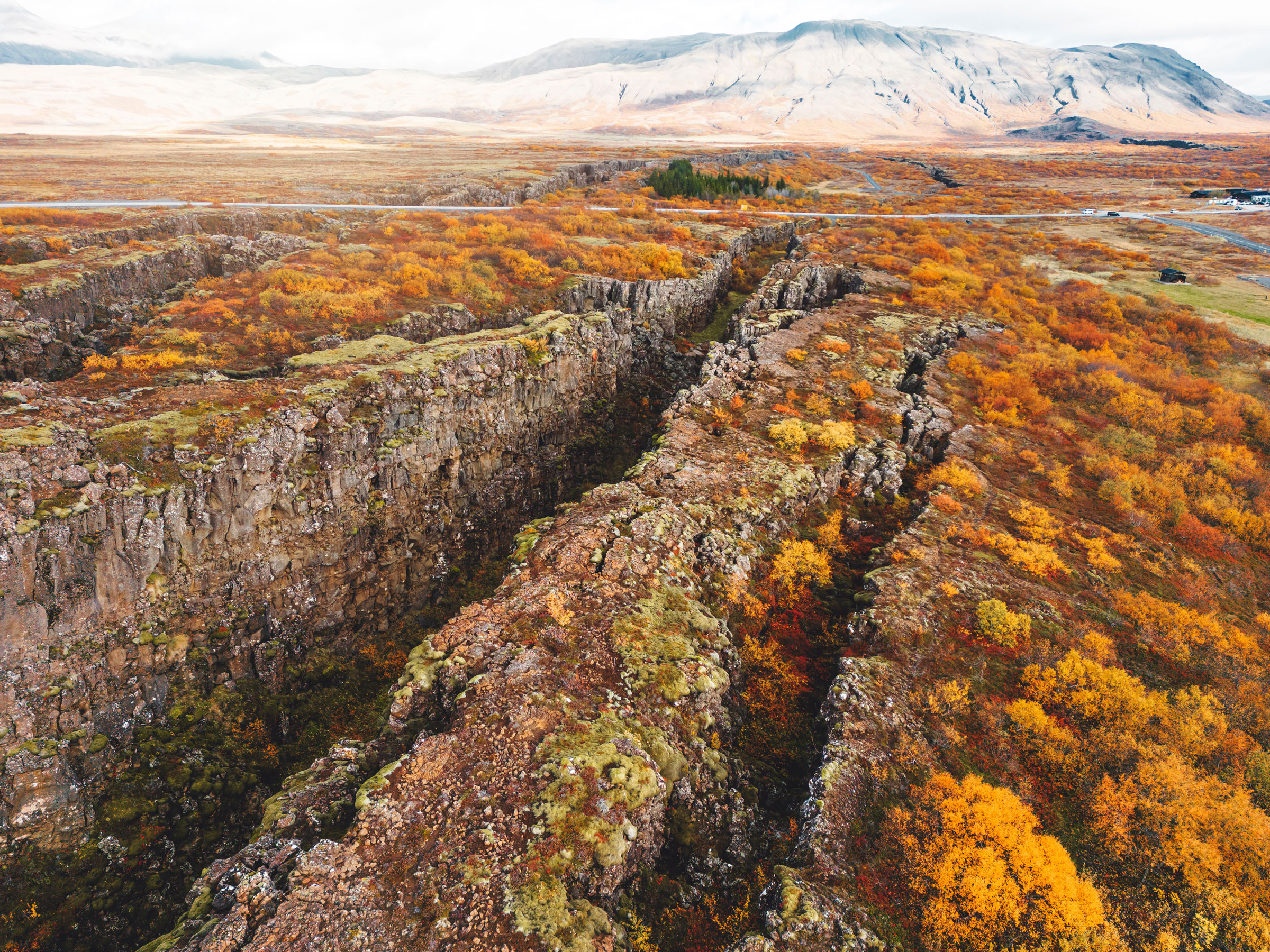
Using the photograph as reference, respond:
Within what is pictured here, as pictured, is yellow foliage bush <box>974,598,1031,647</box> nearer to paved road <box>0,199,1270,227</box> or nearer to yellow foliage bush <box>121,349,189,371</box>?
yellow foliage bush <box>121,349,189,371</box>

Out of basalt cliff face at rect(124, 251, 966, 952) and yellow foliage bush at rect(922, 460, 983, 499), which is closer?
basalt cliff face at rect(124, 251, 966, 952)

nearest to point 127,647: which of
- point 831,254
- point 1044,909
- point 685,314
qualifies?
point 1044,909

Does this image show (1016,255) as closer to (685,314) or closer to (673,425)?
(685,314)

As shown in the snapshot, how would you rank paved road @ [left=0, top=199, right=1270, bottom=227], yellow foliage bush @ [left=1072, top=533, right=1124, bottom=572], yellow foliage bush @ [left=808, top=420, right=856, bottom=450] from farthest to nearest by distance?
paved road @ [left=0, top=199, right=1270, bottom=227] → yellow foliage bush @ [left=808, top=420, right=856, bottom=450] → yellow foliage bush @ [left=1072, top=533, right=1124, bottom=572]

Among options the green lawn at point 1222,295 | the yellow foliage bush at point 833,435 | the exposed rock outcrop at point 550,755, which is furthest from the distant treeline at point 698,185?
the exposed rock outcrop at point 550,755

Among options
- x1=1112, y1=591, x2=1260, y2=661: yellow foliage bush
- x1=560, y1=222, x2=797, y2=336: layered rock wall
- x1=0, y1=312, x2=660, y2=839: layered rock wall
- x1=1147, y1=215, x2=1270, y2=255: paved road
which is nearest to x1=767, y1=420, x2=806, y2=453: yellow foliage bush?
x1=1112, y1=591, x2=1260, y2=661: yellow foliage bush

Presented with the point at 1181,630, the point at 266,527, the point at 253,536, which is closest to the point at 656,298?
the point at 266,527
